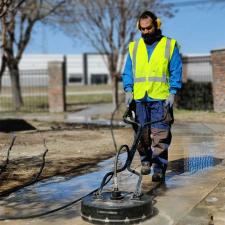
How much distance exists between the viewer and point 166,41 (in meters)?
6.82

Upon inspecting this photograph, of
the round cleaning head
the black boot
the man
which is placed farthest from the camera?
the black boot

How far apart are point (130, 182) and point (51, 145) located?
4.06m

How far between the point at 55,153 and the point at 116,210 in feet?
15.5

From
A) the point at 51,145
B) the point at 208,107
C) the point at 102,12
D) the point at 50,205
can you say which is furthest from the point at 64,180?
the point at 102,12

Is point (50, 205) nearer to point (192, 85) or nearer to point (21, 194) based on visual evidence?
point (21, 194)

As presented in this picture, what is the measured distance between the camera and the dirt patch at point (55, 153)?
779 centimetres

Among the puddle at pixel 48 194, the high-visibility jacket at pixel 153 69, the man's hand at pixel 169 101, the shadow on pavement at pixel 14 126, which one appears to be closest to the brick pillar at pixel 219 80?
the shadow on pavement at pixel 14 126

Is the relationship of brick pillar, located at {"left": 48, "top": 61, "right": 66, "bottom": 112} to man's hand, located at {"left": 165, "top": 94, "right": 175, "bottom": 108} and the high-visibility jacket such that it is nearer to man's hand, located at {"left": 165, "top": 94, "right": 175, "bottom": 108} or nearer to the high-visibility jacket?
the high-visibility jacket

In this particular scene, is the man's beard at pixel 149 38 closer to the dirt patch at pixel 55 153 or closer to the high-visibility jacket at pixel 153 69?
the high-visibility jacket at pixel 153 69

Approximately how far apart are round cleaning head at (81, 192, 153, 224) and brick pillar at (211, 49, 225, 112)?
49.0 feet

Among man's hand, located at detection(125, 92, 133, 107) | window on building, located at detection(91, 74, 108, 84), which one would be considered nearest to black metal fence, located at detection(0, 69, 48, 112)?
man's hand, located at detection(125, 92, 133, 107)

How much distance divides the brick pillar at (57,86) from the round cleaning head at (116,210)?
2019 cm

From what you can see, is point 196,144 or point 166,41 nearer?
point 166,41

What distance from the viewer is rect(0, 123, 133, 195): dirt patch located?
779 centimetres
